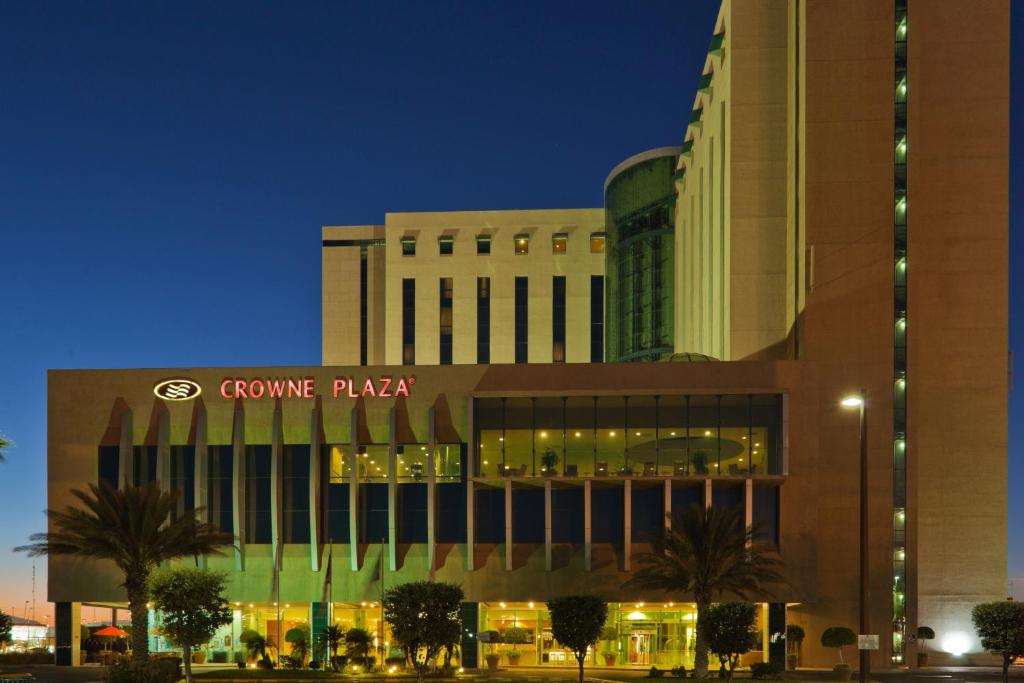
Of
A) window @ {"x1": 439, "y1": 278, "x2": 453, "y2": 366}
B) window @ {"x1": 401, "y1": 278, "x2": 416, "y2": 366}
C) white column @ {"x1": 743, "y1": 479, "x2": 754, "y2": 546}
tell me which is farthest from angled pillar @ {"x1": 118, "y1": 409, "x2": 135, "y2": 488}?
window @ {"x1": 439, "y1": 278, "x2": 453, "y2": 366}

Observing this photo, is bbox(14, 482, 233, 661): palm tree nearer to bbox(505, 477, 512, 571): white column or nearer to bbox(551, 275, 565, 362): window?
bbox(505, 477, 512, 571): white column

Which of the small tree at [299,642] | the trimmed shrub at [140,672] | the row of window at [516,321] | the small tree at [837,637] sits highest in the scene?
the row of window at [516,321]

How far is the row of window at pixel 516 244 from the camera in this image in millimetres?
117938

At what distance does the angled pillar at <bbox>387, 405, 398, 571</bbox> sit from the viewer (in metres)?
68.4

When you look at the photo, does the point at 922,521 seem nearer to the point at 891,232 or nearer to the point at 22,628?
the point at 891,232

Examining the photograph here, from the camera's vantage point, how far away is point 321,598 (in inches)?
2699

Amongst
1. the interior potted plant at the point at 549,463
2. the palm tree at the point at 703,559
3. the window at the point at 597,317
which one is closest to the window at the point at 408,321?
the window at the point at 597,317

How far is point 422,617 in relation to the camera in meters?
49.0

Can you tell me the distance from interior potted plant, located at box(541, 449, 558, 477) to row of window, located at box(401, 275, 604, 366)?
48101 millimetres

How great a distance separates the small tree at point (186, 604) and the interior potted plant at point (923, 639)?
41804 mm

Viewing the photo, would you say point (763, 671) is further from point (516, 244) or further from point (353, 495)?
point (516, 244)

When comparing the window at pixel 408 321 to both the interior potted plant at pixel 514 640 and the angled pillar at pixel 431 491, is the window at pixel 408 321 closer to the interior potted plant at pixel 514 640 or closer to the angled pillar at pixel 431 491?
the angled pillar at pixel 431 491

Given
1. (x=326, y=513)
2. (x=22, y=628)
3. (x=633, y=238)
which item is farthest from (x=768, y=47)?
(x=22, y=628)

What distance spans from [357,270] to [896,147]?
65984 mm
